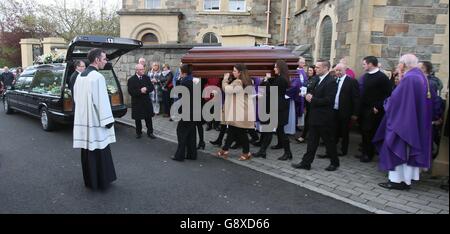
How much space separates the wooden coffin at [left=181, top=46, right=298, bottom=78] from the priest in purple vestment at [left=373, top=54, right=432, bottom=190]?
2105 millimetres

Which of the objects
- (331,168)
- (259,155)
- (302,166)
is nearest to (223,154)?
(259,155)

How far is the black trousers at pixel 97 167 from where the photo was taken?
493cm

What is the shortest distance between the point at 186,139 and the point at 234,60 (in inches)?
65.0

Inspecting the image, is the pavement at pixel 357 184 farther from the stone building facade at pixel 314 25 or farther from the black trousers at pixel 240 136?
the stone building facade at pixel 314 25

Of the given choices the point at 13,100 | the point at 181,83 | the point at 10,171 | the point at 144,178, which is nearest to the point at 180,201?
the point at 144,178

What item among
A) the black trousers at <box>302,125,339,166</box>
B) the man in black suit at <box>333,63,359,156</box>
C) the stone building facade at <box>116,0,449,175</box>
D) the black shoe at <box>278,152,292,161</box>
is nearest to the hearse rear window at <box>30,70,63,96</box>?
the stone building facade at <box>116,0,449,175</box>

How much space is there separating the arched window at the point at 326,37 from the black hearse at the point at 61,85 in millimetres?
5460

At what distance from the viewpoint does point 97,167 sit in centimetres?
499

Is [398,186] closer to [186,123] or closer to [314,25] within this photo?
[186,123]

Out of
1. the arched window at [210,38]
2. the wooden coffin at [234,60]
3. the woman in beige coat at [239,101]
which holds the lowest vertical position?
the woman in beige coat at [239,101]

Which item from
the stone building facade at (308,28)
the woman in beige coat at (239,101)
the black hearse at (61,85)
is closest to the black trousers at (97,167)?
the woman in beige coat at (239,101)

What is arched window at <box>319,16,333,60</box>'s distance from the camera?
10.8 m

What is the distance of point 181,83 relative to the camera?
21.7 ft
